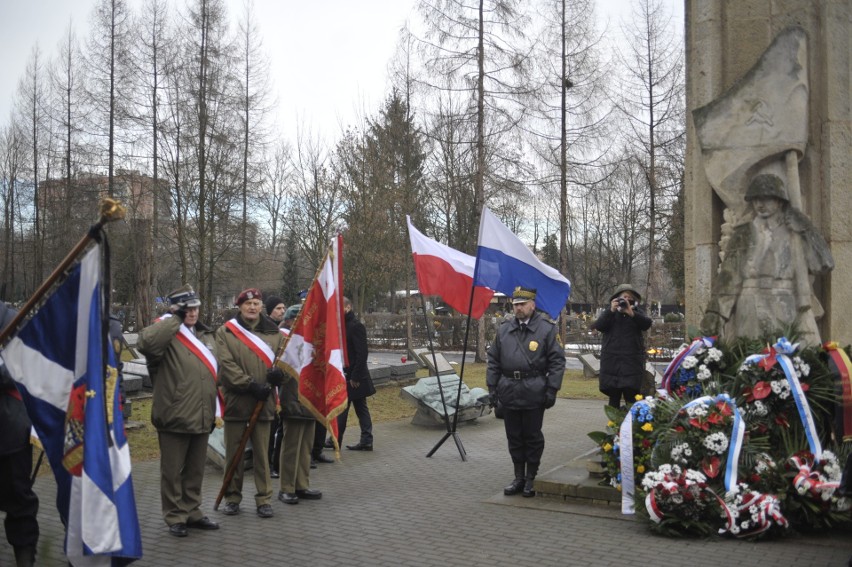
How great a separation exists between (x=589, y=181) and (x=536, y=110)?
2.73 metres

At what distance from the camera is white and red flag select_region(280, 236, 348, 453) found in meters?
7.36

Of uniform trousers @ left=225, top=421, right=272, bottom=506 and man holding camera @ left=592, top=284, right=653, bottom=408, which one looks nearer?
uniform trousers @ left=225, top=421, right=272, bottom=506

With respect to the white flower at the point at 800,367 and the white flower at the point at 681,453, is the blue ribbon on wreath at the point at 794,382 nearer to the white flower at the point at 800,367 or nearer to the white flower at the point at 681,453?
the white flower at the point at 800,367

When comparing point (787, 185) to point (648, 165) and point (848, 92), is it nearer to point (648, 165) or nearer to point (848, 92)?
point (848, 92)

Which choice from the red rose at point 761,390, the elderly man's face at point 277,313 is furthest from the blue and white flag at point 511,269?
the red rose at point 761,390

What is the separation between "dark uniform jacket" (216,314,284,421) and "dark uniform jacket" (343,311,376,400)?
123 inches

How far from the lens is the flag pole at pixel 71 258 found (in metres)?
4.49

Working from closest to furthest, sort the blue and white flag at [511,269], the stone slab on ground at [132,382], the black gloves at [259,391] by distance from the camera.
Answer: the black gloves at [259,391]
the blue and white flag at [511,269]
the stone slab on ground at [132,382]

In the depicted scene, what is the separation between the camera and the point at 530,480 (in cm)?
789

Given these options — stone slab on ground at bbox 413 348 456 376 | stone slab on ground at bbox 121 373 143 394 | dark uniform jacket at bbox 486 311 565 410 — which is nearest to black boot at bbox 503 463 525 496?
dark uniform jacket at bbox 486 311 565 410

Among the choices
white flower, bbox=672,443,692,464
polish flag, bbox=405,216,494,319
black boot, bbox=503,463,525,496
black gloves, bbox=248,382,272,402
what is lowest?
black boot, bbox=503,463,525,496

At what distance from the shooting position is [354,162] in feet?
93.8

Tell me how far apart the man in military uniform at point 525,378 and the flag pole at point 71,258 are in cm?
429

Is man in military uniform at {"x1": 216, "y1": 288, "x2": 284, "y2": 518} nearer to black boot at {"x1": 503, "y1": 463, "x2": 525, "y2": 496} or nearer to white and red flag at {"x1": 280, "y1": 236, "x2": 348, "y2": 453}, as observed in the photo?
white and red flag at {"x1": 280, "y1": 236, "x2": 348, "y2": 453}
